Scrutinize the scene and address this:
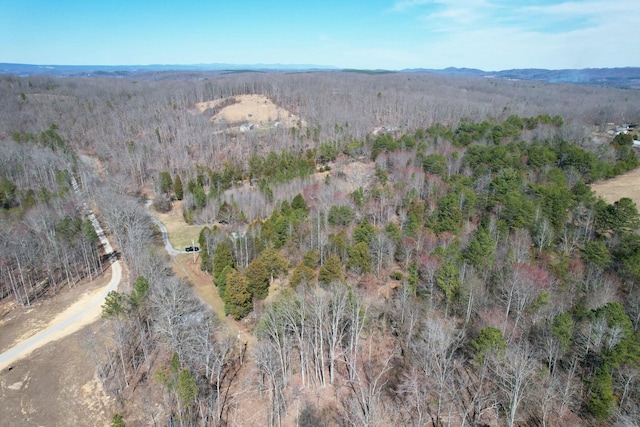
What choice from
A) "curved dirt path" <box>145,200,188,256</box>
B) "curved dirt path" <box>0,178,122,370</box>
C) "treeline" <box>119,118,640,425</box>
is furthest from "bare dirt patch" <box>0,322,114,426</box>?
"curved dirt path" <box>145,200,188,256</box>

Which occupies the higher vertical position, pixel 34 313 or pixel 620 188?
pixel 620 188

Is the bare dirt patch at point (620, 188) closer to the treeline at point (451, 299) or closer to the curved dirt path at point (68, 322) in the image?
the treeline at point (451, 299)

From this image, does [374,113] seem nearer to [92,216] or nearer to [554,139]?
[554,139]

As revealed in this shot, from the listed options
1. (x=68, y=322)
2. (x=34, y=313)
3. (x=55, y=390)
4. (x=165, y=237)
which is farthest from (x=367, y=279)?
(x=34, y=313)

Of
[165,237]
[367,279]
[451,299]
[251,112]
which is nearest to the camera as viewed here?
[451,299]

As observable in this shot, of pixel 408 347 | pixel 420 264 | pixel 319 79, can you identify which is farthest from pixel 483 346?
pixel 319 79

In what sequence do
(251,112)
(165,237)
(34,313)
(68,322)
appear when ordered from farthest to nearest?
(251,112), (165,237), (34,313), (68,322)

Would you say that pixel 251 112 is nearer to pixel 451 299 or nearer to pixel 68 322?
pixel 68 322

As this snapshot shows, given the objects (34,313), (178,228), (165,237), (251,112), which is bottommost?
(34,313)
